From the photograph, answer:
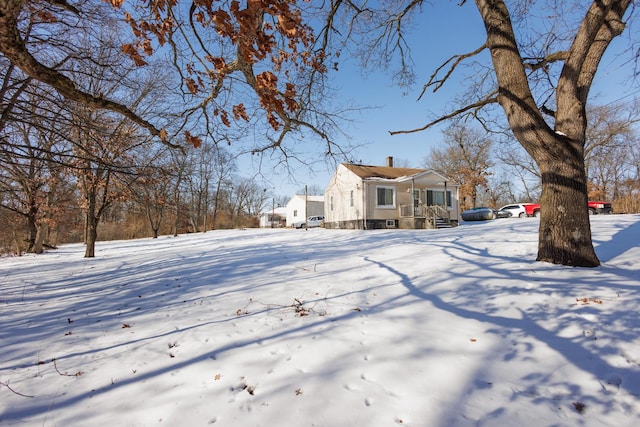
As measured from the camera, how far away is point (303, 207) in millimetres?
44688

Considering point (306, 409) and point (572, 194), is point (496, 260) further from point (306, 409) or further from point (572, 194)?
point (306, 409)

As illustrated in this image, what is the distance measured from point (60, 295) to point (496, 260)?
9093mm

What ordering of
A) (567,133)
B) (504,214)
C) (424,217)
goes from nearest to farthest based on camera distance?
(567,133) → (424,217) → (504,214)

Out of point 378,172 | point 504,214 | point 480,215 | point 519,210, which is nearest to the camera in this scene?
point 378,172

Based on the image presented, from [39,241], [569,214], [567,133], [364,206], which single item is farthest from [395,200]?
[39,241]

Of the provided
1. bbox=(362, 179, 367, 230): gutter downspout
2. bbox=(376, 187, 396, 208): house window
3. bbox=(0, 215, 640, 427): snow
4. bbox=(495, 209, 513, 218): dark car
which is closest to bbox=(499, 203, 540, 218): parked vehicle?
bbox=(495, 209, 513, 218): dark car

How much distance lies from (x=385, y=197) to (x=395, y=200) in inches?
32.1

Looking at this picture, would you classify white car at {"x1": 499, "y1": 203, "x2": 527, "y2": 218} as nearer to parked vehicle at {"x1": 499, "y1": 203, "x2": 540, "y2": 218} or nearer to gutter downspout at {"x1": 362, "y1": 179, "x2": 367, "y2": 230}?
parked vehicle at {"x1": 499, "y1": 203, "x2": 540, "y2": 218}

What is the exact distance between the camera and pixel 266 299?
15.5 ft

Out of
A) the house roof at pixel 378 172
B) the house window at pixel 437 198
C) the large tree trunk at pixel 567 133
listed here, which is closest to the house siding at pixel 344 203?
the house roof at pixel 378 172

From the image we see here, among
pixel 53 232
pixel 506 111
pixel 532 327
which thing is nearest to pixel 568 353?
pixel 532 327

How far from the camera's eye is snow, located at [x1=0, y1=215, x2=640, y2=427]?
211 cm

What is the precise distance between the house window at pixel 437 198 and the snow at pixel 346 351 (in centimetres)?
1539

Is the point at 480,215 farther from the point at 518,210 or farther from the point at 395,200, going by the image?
the point at 395,200
